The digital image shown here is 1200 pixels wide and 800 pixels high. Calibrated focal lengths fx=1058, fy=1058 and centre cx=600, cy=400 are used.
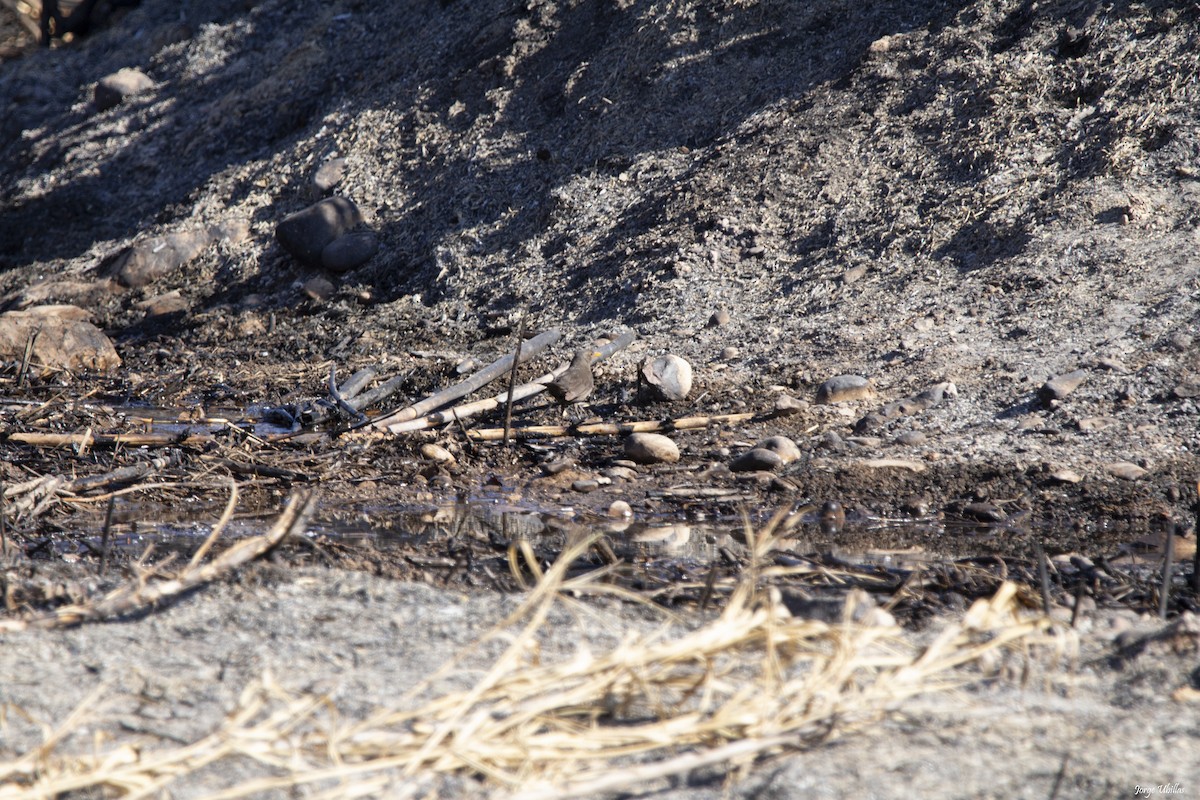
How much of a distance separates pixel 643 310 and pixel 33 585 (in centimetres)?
418

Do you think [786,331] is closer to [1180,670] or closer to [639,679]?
[1180,670]

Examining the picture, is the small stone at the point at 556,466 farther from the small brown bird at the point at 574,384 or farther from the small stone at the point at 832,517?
the small stone at the point at 832,517

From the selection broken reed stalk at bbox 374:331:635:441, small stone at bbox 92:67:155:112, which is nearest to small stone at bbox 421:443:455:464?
broken reed stalk at bbox 374:331:635:441

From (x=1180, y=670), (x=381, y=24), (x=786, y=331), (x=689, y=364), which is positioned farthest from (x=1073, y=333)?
(x=381, y=24)

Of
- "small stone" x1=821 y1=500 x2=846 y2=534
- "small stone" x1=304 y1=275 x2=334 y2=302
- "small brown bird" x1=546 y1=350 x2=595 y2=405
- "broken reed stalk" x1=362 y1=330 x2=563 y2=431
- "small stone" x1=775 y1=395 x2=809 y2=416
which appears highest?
"small stone" x1=304 y1=275 x2=334 y2=302

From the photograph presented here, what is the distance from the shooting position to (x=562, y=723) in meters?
2.08

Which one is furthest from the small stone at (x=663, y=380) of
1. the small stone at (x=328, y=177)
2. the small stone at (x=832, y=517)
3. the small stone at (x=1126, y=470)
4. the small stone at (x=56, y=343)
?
the small stone at (x=328, y=177)

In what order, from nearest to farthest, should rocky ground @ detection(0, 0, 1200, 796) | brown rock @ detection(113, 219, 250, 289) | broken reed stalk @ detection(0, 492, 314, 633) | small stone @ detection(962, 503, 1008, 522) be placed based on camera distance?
broken reed stalk @ detection(0, 492, 314, 633) → small stone @ detection(962, 503, 1008, 522) → rocky ground @ detection(0, 0, 1200, 796) → brown rock @ detection(113, 219, 250, 289)

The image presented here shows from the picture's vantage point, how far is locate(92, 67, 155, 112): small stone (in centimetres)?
1162

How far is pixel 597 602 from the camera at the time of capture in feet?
9.59

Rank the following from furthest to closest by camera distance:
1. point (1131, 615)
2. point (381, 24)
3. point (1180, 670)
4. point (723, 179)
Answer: point (381, 24), point (723, 179), point (1131, 615), point (1180, 670)

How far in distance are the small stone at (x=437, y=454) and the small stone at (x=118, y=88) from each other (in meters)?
8.90

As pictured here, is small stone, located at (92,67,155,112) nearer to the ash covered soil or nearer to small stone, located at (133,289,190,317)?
the ash covered soil

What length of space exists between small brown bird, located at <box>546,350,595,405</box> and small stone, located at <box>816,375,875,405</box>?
3.80 feet
